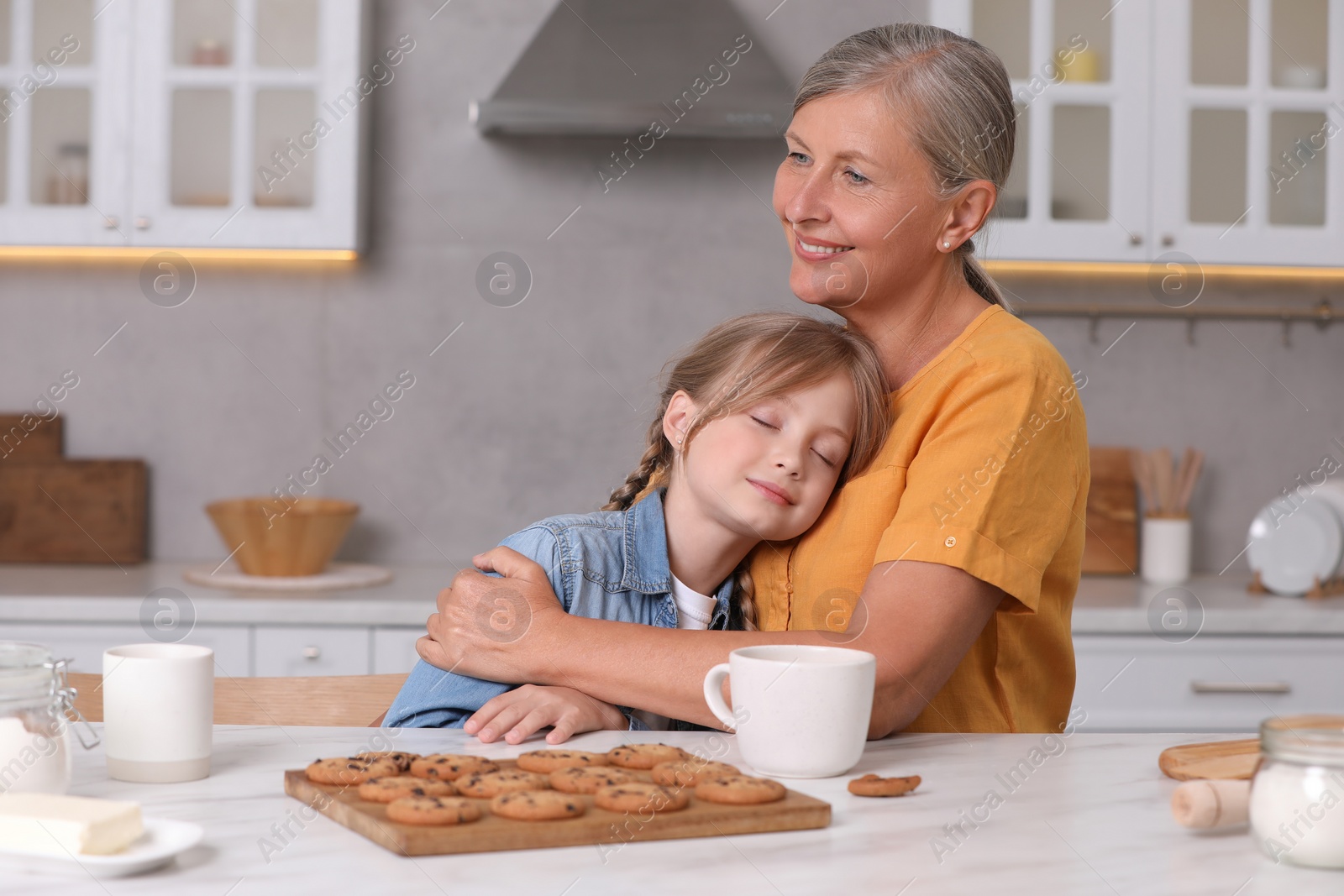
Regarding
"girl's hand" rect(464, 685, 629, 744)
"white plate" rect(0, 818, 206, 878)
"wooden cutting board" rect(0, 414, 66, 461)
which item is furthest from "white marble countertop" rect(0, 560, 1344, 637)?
"white plate" rect(0, 818, 206, 878)

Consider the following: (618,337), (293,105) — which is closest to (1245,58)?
(618,337)

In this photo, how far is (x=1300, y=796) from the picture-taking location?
764mm

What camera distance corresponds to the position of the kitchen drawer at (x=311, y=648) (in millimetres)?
2467

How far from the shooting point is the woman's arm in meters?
1.15

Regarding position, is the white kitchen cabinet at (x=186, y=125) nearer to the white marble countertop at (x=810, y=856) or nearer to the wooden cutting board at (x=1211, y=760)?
the white marble countertop at (x=810, y=856)

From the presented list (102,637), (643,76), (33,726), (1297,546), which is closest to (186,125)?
(643,76)

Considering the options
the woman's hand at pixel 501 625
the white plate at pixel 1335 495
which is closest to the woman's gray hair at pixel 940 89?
the woman's hand at pixel 501 625

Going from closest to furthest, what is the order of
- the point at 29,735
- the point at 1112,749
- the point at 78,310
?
1. the point at 29,735
2. the point at 1112,749
3. the point at 78,310

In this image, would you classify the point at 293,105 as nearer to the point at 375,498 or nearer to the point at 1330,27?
the point at 375,498

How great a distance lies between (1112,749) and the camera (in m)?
1.08

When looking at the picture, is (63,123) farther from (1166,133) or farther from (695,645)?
(1166,133)

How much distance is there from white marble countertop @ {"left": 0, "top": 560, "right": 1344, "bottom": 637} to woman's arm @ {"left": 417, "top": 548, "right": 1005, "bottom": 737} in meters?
1.27

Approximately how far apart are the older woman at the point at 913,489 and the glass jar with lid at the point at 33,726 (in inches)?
13.7

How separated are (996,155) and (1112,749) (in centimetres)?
67
